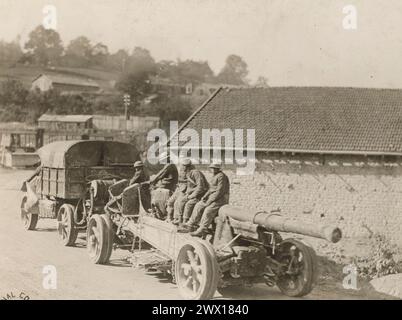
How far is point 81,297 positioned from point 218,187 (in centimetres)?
288

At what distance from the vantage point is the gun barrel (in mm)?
6348

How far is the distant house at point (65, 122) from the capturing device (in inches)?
1433

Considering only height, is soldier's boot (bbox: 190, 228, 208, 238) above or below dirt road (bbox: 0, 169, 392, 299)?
above

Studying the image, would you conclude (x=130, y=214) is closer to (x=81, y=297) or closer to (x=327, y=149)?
(x=81, y=297)

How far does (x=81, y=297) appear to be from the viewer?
798cm

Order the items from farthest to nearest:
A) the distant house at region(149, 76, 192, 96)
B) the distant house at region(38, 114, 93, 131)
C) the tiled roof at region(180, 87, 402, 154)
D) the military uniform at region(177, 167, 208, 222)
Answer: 1. the distant house at region(149, 76, 192, 96)
2. the distant house at region(38, 114, 93, 131)
3. the tiled roof at region(180, 87, 402, 154)
4. the military uniform at region(177, 167, 208, 222)

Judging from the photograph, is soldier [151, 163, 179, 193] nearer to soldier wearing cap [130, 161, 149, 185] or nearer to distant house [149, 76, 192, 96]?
soldier wearing cap [130, 161, 149, 185]

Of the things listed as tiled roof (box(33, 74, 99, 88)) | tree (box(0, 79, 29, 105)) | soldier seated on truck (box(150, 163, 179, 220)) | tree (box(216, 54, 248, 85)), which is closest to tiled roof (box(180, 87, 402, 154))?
soldier seated on truck (box(150, 163, 179, 220))

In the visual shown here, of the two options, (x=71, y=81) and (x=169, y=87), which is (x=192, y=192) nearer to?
(x=71, y=81)

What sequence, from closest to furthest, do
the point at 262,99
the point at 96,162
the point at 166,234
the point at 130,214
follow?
the point at 166,234
the point at 130,214
the point at 96,162
the point at 262,99

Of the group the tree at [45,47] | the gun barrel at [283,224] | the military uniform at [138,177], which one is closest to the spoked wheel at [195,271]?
the gun barrel at [283,224]

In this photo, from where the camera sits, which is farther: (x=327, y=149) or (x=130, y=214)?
(x=327, y=149)

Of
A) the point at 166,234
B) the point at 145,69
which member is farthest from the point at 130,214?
the point at 145,69

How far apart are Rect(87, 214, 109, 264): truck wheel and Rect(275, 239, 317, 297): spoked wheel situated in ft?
11.9
